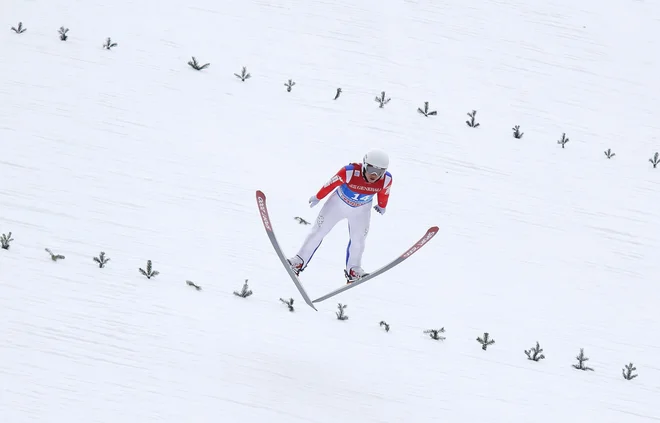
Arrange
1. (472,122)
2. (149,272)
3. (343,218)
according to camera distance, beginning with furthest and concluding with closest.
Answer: (472,122) < (149,272) < (343,218)

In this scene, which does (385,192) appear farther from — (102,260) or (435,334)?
(102,260)

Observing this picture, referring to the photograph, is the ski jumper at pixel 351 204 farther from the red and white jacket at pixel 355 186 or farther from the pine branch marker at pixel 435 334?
the pine branch marker at pixel 435 334

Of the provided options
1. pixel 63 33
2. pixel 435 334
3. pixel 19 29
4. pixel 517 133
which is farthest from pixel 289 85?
pixel 435 334

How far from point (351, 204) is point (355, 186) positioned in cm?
23

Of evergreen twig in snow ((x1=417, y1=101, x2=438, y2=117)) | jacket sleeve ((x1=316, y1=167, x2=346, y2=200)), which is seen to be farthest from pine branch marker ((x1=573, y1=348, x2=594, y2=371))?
evergreen twig in snow ((x1=417, y1=101, x2=438, y2=117))

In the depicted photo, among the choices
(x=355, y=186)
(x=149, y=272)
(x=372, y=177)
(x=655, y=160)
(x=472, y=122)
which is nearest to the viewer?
(x=372, y=177)

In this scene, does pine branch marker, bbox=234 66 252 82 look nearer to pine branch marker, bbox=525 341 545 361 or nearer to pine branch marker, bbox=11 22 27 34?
pine branch marker, bbox=11 22 27 34

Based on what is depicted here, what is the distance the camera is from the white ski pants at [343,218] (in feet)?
25.3

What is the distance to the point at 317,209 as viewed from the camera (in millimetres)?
10336

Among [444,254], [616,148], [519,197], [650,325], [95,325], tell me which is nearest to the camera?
[95,325]

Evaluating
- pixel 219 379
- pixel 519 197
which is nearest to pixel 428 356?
pixel 219 379

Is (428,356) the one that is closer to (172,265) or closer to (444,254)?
(444,254)

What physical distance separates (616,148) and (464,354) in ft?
20.4

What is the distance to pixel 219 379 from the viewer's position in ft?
22.2
